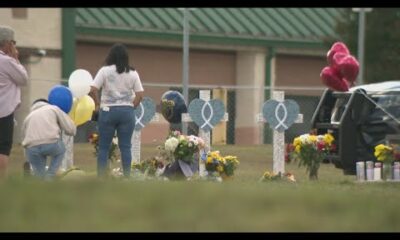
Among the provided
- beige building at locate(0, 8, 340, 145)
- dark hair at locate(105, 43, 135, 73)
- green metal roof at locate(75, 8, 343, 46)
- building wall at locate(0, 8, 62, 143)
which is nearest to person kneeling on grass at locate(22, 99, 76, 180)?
dark hair at locate(105, 43, 135, 73)

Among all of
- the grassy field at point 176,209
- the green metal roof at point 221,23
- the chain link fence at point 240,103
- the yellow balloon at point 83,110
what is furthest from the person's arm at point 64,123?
the green metal roof at point 221,23

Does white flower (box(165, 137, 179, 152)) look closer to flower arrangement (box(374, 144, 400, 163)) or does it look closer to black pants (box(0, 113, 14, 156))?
black pants (box(0, 113, 14, 156))

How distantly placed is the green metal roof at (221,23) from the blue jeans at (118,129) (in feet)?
71.1

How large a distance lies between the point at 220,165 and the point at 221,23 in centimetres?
2433

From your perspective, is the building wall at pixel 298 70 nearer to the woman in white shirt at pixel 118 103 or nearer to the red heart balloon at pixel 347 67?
the red heart balloon at pixel 347 67

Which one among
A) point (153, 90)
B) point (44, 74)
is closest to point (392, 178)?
point (153, 90)

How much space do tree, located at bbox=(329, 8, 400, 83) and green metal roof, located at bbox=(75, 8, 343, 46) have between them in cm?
395

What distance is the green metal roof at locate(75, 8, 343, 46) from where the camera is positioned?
113 feet

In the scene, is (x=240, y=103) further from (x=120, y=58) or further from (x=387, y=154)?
(x=120, y=58)

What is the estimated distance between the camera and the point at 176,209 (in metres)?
4.99

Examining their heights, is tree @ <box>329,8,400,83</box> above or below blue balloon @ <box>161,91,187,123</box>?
above

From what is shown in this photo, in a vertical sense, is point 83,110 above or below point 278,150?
above

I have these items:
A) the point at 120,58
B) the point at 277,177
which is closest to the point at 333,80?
the point at 277,177
